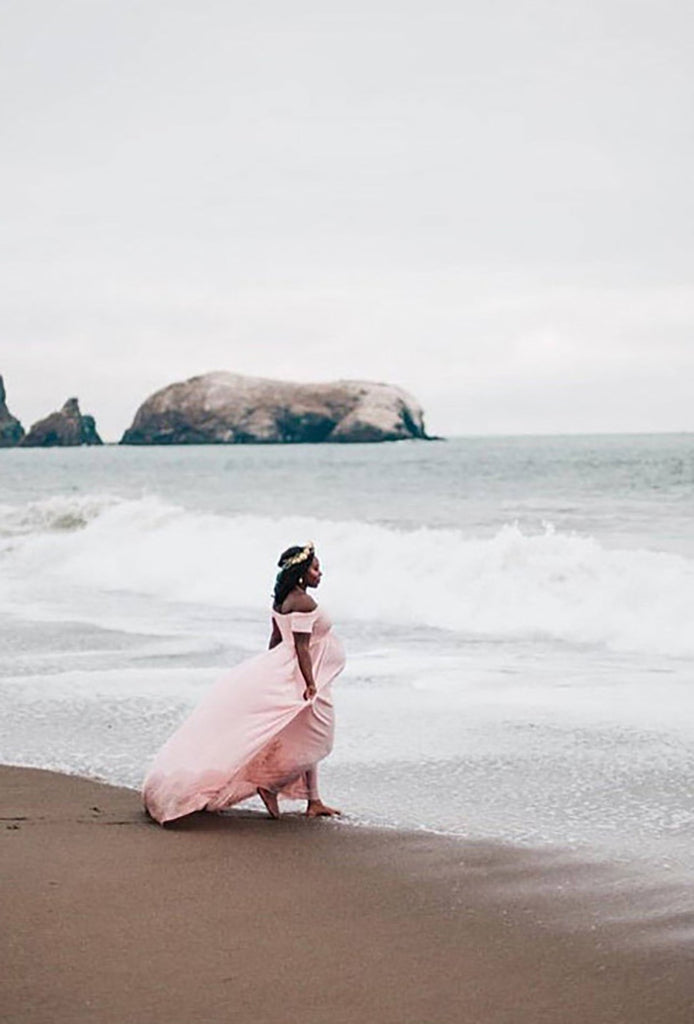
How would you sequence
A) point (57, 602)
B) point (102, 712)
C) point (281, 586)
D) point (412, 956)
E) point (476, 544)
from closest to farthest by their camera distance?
point (412, 956)
point (281, 586)
point (102, 712)
point (57, 602)
point (476, 544)

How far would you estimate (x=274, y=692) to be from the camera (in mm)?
6504

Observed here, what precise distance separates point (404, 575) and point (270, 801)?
1165 cm

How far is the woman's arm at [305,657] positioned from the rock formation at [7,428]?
14451 cm

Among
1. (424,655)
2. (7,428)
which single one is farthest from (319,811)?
(7,428)

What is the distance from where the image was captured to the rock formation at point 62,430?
142 m

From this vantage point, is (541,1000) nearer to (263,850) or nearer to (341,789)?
(263,850)

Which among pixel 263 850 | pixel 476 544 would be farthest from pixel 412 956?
pixel 476 544

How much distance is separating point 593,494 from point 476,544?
2043 cm

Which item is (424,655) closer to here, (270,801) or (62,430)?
(270,801)

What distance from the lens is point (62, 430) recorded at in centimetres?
14312

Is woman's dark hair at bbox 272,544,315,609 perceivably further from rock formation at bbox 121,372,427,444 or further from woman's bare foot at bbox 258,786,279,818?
Answer: rock formation at bbox 121,372,427,444

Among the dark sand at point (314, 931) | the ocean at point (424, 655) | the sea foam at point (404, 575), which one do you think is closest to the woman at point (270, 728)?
the dark sand at point (314, 931)

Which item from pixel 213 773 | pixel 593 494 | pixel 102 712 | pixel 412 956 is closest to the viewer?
pixel 412 956

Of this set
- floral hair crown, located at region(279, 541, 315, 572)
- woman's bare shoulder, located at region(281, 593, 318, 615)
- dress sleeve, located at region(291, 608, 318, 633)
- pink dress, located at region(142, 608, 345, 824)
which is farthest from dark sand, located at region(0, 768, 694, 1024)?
floral hair crown, located at region(279, 541, 315, 572)
